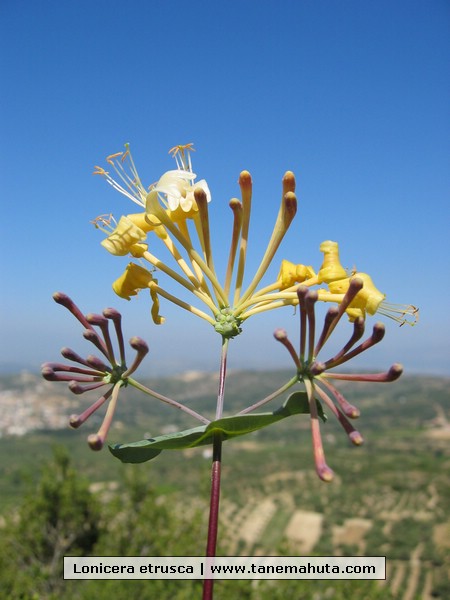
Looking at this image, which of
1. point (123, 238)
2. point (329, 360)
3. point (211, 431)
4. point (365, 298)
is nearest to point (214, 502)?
point (211, 431)

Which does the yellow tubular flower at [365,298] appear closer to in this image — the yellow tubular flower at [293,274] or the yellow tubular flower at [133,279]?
the yellow tubular flower at [293,274]

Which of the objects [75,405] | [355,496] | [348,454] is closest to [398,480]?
[355,496]

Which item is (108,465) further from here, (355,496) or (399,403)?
(399,403)

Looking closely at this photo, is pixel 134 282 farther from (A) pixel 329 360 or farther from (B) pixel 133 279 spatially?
(A) pixel 329 360

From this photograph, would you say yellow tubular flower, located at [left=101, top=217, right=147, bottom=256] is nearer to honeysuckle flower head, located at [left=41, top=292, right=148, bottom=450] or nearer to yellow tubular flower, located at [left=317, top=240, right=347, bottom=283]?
honeysuckle flower head, located at [left=41, top=292, right=148, bottom=450]
